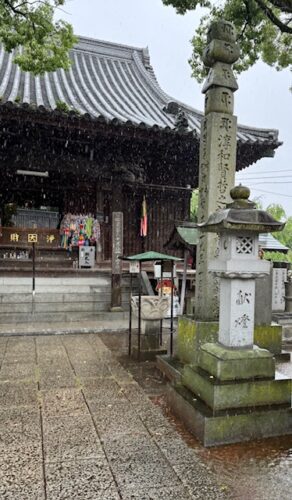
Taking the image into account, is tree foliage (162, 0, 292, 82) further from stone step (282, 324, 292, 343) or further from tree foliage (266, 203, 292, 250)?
tree foliage (266, 203, 292, 250)

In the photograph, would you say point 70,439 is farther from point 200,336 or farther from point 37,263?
point 37,263

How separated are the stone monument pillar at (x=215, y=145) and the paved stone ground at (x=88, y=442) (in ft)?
5.41

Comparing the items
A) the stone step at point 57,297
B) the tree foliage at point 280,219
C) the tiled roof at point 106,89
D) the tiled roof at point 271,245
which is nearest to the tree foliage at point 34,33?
the tiled roof at point 106,89

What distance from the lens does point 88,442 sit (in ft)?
11.8

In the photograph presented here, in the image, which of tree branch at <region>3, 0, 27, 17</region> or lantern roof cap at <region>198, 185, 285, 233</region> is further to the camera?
tree branch at <region>3, 0, 27, 17</region>

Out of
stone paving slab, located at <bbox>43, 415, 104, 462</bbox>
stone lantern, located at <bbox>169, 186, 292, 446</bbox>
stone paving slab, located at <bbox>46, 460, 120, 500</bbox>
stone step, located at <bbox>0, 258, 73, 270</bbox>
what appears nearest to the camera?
stone paving slab, located at <bbox>46, 460, 120, 500</bbox>

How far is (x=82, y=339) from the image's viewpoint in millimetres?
7957

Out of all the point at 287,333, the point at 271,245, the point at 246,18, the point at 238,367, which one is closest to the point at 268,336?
the point at 238,367

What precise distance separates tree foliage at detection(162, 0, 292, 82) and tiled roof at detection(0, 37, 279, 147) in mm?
2082

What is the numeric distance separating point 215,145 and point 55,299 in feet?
21.2

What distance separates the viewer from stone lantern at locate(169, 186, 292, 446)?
3.69 metres

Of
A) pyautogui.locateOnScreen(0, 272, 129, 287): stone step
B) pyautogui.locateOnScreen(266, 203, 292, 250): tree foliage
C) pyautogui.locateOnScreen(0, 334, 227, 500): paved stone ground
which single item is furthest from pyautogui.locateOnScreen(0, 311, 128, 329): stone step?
pyautogui.locateOnScreen(266, 203, 292, 250): tree foliage

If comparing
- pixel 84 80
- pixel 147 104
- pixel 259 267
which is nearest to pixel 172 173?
pixel 147 104

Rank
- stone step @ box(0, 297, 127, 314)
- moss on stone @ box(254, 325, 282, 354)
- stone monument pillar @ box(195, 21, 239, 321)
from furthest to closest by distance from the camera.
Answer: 1. stone step @ box(0, 297, 127, 314)
2. moss on stone @ box(254, 325, 282, 354)
3. stone monument pillar @ box(195, 21, 239, 321)
